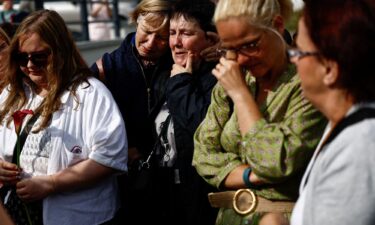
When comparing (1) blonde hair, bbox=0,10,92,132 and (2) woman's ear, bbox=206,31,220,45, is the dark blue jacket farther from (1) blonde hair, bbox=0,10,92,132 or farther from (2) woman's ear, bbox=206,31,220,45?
(2) woman's ear, bbox=206,31,220,45

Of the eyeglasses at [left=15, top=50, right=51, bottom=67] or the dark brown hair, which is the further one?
the eyeglasses at [left=15, top=50, right=51, bottom=67]

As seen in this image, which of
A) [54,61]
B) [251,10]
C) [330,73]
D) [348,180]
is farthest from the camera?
[54,61]

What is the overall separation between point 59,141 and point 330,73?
6.24 feet

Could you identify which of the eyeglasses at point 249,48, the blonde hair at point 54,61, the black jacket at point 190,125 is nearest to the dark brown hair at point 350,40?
the eyeglasses at point 249,48

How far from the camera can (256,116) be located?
268 cm

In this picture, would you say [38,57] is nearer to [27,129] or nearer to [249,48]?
[27,129]

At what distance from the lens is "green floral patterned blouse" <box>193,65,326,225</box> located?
2613 mm

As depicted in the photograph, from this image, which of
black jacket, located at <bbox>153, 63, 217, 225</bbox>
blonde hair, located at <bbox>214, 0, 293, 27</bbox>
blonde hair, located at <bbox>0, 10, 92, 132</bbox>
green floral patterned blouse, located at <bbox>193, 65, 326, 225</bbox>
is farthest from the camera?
blonde hair, located at <bbox>0, 10, 92, 132</bbox>

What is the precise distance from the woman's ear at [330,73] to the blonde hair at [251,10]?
2.65ft

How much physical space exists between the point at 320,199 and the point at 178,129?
1.62 metres

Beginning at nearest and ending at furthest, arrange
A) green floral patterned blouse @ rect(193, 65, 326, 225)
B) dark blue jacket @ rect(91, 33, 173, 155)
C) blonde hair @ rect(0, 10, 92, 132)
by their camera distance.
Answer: green floral patterned blouse @ rect(193, 65, 326, 225) → blonde hair @ rect(0, 10, 92, 132) → dark blue jacket @ rect(91, 33, 173, 155)

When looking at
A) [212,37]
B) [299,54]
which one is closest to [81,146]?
[212,37]

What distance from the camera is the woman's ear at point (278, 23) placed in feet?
9.45

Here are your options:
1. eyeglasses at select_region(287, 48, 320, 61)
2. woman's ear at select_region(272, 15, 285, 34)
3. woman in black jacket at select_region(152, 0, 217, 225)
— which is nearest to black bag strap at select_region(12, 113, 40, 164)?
woman in black jacket at select_region(152, 0, 217, 225)
